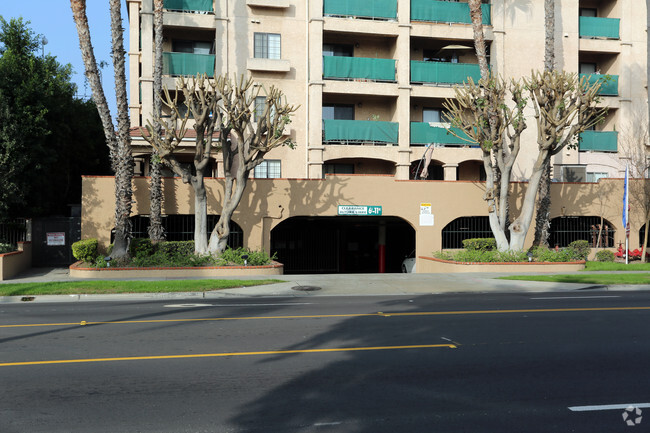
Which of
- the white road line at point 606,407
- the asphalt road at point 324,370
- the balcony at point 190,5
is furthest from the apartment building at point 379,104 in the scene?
the white road line at point 606,407

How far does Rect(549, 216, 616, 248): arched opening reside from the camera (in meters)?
27.5

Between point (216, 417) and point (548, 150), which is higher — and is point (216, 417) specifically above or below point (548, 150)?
below

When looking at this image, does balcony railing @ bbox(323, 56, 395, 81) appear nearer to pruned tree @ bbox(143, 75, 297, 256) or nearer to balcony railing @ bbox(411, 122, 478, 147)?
balcony railing @ bbox(411, 122, 478, 147)

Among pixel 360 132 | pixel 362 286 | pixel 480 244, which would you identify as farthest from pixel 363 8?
pixel 362 286

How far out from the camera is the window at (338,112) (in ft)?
96.3

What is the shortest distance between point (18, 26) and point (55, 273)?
10944mm

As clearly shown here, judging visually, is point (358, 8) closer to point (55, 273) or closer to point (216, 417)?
point (55, 273)

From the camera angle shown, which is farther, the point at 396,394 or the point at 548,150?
the point at 548,150

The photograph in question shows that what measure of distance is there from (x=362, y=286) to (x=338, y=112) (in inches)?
530

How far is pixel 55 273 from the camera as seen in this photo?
21.1m

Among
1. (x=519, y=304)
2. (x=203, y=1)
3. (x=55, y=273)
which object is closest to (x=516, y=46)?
(x=203, y=1)

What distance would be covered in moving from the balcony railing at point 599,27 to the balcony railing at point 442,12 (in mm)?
5346

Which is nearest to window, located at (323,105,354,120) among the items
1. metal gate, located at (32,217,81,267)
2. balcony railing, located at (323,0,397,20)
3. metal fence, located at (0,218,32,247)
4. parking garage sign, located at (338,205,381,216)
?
balcony railing, located at (323,0,397,20)

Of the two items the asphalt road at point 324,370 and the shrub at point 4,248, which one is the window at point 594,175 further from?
the shrub at point 4,248
